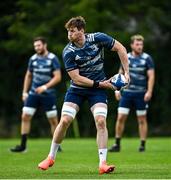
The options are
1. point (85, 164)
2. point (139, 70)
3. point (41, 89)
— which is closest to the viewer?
point (85, 164)

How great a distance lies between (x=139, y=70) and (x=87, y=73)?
5.01 metres

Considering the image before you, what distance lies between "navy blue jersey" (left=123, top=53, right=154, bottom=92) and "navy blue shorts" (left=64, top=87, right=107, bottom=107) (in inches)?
188

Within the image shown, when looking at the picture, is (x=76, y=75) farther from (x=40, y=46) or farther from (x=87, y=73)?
(x=40, y=46)

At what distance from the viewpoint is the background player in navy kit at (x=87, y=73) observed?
412 inches

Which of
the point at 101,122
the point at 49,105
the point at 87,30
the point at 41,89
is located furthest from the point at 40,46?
the point at 87,30

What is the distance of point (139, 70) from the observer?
51.3 ft

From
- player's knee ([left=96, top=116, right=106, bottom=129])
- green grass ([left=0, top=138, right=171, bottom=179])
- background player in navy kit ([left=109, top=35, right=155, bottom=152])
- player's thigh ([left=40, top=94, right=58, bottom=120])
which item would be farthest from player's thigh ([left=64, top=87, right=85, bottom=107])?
player's thigh ([left=40, top=94, right=58, bottom=120])

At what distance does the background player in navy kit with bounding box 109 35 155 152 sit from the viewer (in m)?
15.6

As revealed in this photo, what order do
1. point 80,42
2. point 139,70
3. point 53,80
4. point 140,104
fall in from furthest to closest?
A: point 140,104, point 139,70, point 53,80, point 80,42

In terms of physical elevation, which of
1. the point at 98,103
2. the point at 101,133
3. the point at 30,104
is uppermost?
the point at 98,103

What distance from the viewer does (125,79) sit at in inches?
415

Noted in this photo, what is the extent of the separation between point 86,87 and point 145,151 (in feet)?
16.2

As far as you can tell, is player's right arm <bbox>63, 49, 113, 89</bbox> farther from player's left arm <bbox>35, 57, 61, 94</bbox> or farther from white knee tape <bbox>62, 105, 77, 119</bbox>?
player's left arm <bbox>35, 57, 61, 94</bbox>

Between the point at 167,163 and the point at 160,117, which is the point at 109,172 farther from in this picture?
the point at 160,117
